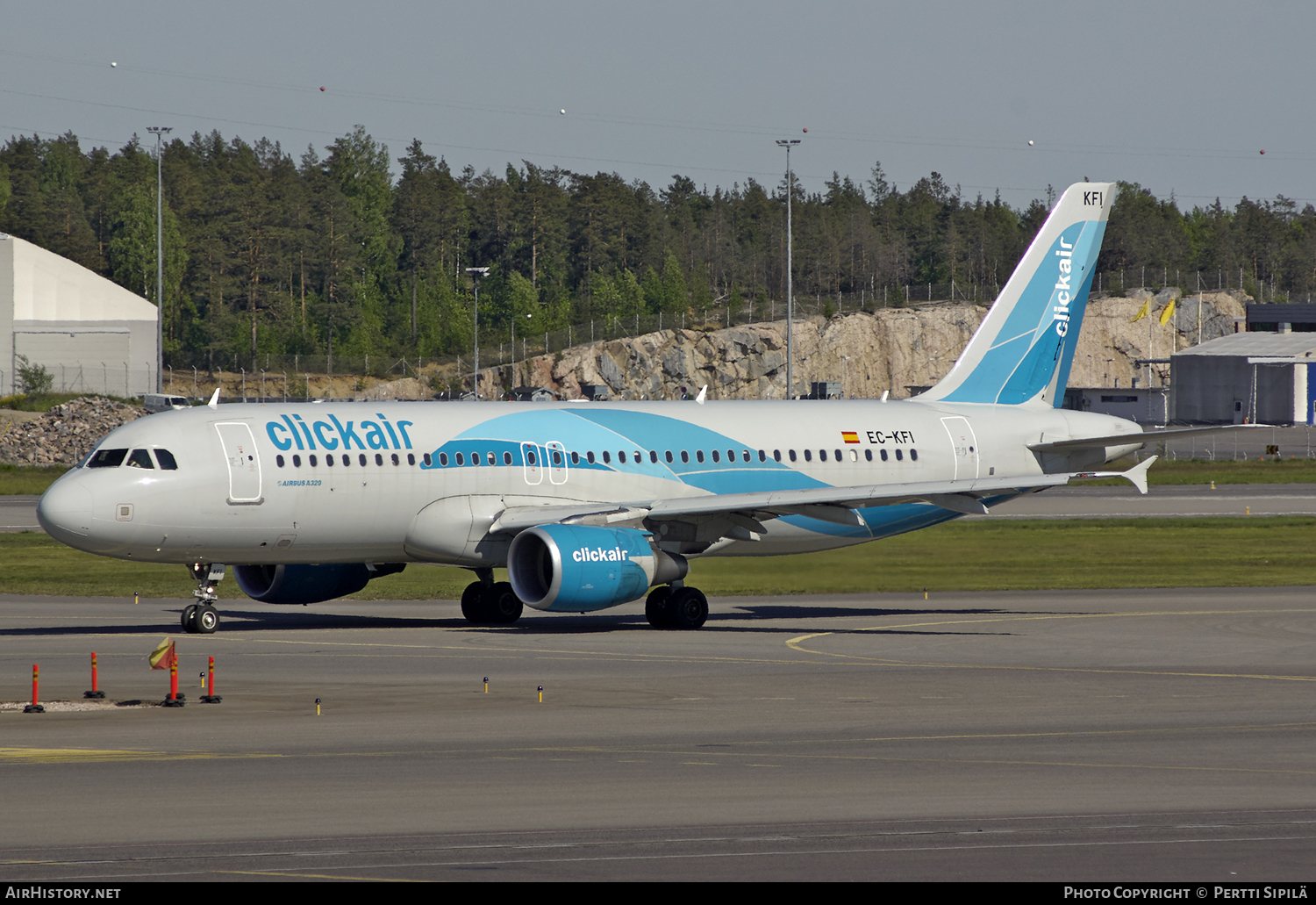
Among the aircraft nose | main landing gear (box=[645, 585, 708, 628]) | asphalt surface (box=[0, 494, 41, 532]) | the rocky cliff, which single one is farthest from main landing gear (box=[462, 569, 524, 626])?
the rocky cliff

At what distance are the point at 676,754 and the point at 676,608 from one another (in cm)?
1610

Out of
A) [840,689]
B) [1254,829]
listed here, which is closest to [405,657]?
[840,689]

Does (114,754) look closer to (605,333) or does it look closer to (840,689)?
(840,689)

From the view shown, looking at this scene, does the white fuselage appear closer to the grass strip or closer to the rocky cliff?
the grass strip

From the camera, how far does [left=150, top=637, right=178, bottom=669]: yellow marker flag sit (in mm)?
25891

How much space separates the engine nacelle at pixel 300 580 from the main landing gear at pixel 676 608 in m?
5.97

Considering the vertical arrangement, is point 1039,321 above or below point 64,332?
below

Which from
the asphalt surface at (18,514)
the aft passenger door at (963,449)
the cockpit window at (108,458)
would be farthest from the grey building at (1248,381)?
the cockpit window at (108,458)

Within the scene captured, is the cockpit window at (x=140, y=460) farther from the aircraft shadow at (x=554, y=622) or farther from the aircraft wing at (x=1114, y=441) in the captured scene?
the aircraft wing at (x=1114, y=441)

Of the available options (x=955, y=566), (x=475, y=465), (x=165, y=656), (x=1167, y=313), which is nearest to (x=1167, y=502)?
(x=955, y=566)

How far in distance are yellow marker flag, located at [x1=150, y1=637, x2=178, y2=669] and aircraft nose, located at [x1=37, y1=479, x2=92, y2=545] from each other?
300 inches

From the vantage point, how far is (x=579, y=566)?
34.1 m

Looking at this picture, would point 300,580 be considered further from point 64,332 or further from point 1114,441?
point 64,332

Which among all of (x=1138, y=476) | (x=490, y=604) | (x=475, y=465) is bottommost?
(x=490, y=604)
